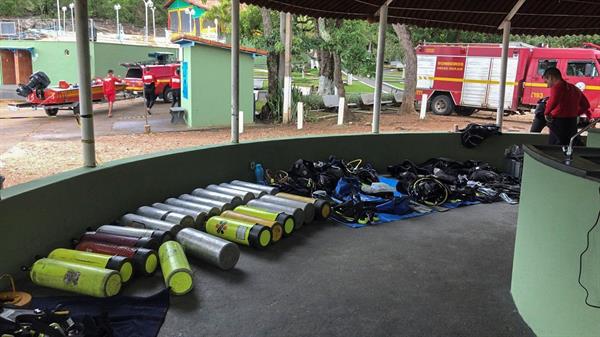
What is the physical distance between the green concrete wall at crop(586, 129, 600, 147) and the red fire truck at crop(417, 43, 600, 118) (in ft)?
41.2

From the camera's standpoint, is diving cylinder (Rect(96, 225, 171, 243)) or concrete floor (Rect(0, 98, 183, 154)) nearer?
diving cylinder (Rect(96, 225, 171, 243))

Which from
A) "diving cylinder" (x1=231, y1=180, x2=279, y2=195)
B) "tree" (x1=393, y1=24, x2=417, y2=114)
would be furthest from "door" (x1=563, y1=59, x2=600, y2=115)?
"diving cylinder" (x1=231, y1=180, x2=279, y2=195)

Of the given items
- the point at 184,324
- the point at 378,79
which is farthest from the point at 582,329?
the point at 378,79

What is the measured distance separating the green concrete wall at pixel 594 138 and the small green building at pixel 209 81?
39.2 feet

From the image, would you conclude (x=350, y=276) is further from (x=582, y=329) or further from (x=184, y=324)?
(x=582, y=329)

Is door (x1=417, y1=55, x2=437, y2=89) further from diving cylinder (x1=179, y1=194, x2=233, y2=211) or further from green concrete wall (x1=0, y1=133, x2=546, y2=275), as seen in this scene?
diving cylinder (x1=179, y1=194, x2=233, y2=211)

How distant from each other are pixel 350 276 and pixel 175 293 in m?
1.65

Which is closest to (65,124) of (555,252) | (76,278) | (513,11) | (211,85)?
(211,85)

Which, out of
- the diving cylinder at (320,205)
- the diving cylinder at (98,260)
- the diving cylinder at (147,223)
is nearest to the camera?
the diving cylinder at (98,260)

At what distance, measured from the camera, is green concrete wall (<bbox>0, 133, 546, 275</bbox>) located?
4508 millimetres

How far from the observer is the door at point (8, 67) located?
32031 mm

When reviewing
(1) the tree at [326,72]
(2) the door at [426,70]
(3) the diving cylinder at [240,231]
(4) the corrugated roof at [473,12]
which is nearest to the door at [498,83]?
(2) the door at [426,70]

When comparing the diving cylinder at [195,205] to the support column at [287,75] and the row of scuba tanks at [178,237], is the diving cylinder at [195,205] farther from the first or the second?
the support column at [287,75]

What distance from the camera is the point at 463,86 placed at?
2130 centimetres
